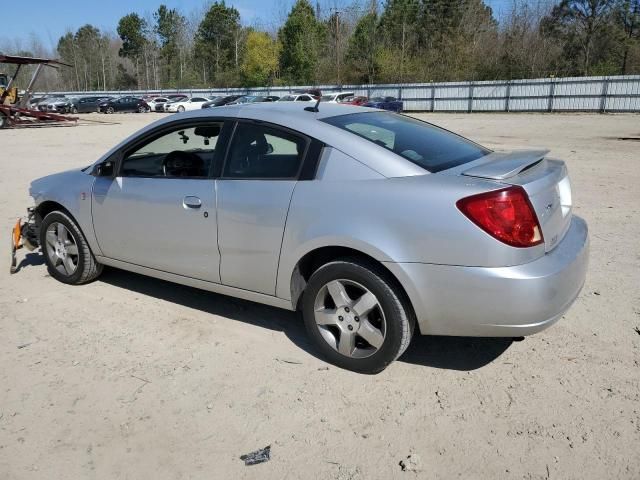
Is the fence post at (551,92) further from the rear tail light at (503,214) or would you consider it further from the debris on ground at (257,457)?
the debris on ground at (257,457)

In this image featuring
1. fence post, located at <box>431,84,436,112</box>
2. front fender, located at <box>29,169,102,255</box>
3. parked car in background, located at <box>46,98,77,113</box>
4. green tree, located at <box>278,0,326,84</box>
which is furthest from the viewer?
green tree, located at <box>278,0,326,84</box>

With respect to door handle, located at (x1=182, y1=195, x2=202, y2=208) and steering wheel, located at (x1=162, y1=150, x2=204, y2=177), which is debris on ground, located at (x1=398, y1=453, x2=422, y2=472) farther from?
steering wheel, located at (x1=162, y1=150, x2=204, y2=177)

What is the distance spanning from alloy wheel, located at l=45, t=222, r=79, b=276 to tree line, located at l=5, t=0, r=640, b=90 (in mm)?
54263

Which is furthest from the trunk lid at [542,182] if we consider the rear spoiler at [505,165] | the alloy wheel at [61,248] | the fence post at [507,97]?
the fence post at [507,97]

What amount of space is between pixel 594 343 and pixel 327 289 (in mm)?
1856

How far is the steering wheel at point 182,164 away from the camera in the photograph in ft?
12.8

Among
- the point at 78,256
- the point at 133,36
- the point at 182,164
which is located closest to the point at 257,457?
the point at 182,164

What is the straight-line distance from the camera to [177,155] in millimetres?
4113

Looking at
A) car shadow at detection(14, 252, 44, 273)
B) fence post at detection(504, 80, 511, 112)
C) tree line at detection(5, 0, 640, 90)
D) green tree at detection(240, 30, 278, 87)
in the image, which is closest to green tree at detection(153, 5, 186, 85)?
tree line at detection(5, 0, 640, 90)

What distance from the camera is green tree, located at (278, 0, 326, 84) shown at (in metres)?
66.7

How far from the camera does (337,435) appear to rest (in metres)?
2.78

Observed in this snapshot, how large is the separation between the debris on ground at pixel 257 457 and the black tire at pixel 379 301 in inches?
32.5

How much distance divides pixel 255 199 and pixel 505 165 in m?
1.55

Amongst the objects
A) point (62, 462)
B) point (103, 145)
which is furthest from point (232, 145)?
point (103, 145)
